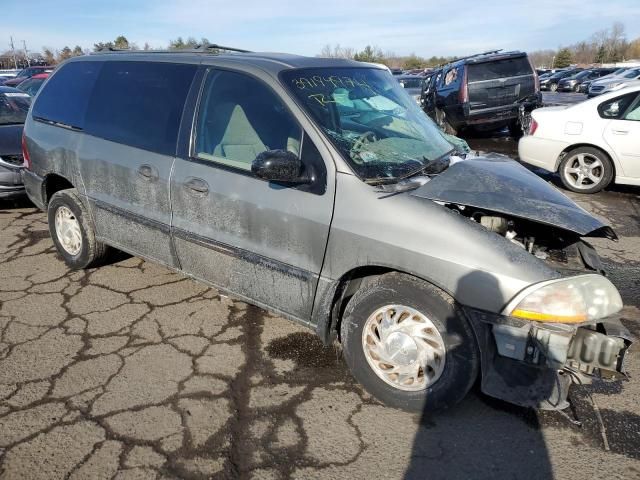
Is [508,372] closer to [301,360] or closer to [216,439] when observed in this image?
[301,360]

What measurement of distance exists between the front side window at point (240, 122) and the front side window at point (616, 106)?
578 centimetres

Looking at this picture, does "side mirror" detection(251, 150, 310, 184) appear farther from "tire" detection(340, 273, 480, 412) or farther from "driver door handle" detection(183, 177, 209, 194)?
"tire" detection(340, 273, 480, 412)

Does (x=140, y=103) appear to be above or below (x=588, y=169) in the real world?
above

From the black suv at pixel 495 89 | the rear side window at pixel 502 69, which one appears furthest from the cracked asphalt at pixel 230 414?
the rear side window at pixel 502 69

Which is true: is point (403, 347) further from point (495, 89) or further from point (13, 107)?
point (495, 89)

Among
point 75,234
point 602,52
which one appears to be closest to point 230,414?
point 75,234

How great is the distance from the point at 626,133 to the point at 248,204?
5916 millimetres

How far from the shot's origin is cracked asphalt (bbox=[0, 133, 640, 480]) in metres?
2.30

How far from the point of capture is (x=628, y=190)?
7.22m

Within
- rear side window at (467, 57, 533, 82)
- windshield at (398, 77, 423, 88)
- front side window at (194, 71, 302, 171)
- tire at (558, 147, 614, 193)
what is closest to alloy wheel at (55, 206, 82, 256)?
front side window at (194, 71, 302, 171)

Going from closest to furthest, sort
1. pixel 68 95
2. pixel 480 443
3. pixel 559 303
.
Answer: pixel 559 303, pixel 480 443, pixel 68 95

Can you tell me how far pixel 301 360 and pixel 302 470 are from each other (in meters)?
0.90

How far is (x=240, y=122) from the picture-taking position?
3.03 metres

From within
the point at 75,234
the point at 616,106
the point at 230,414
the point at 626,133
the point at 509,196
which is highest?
the point at 616,106
